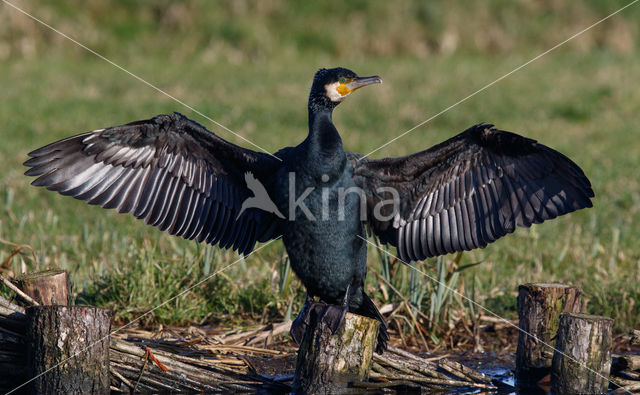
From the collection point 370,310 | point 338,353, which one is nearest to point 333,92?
point 370,310

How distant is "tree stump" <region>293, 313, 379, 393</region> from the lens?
4305 mm

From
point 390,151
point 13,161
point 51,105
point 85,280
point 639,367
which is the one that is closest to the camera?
point 639,367

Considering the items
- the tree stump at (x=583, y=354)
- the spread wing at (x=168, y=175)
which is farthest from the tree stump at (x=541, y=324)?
the spread wing at (x=168, y=175)

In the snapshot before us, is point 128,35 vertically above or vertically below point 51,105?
above

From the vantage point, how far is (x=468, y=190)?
5.03m

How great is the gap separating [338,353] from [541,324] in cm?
118

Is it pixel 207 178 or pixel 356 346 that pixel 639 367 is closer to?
pixel 356 346

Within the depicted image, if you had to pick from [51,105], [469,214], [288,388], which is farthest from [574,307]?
[51,105]

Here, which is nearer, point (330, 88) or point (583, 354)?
point (583, 354)

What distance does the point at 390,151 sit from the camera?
1047 cm

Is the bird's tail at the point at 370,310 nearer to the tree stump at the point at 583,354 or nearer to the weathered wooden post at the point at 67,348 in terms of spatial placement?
the tree stump at the point at 583,354

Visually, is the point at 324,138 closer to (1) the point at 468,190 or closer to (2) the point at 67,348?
(1) the point at 468,190

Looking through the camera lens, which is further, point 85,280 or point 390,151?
point 390,151

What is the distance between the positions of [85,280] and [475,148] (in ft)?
9.16
